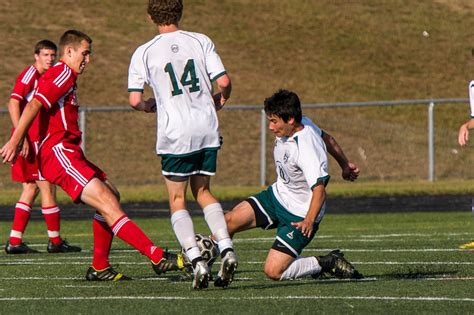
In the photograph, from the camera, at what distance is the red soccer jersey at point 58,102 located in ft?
34.2

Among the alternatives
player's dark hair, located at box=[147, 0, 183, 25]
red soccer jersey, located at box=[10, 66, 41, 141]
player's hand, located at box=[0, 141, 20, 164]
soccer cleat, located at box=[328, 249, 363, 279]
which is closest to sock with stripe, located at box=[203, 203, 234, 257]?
soccer cleat, located at box=[328, 249, 363, 279]

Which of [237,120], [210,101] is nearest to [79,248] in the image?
[210,101]

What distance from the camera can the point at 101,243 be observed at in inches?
410

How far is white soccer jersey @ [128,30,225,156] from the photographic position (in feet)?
30.7

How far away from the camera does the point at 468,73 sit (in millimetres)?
45719

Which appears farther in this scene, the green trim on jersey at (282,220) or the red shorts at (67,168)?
the red shorts at (67,168)

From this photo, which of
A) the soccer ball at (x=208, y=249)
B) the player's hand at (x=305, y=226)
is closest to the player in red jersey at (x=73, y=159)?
the soccer ball at (x=208, y=249)

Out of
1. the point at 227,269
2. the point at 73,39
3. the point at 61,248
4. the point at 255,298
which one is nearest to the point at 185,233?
the point at 227,269

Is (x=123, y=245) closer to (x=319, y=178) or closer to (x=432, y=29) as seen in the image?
(x=319, y=178)

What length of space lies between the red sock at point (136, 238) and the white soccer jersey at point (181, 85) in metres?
0.90

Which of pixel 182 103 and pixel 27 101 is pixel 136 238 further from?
pixel 27 101

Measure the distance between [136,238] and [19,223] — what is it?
4.33 meters

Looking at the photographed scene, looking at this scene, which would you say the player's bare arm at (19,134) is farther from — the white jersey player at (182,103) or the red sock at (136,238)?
the white jersey player at (182,103)

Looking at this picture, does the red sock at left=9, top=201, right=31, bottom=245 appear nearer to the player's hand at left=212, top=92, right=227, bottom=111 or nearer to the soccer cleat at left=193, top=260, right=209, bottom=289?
the player's hand at left=212, top=92, right=227, bottom=111
